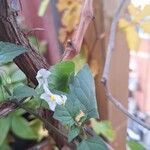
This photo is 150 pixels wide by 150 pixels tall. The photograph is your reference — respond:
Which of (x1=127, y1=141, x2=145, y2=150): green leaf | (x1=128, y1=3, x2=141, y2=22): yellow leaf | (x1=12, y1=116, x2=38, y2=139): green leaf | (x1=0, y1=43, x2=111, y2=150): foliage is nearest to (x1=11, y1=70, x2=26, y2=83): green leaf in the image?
(x1=0, y1=43, x2=111, y2=150): foliage

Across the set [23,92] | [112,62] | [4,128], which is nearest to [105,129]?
[112,62]

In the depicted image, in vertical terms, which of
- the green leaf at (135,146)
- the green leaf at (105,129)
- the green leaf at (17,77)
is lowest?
the green leaf at (105,129)

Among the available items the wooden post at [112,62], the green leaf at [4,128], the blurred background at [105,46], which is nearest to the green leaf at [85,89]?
the blurred background at [105,46]

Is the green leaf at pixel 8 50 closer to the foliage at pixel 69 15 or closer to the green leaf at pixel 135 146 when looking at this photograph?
the green leaf at pixel 135 146

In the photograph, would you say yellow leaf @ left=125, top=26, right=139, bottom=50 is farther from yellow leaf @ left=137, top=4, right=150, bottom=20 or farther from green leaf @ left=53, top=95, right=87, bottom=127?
green leaf @ left=53, top=95, right=87, bottom=127

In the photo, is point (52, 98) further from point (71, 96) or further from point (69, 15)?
point (69, 15)
